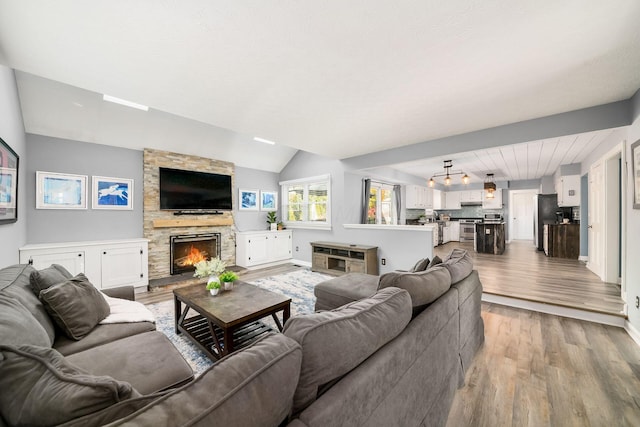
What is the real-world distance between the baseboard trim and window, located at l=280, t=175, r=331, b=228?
131 inches

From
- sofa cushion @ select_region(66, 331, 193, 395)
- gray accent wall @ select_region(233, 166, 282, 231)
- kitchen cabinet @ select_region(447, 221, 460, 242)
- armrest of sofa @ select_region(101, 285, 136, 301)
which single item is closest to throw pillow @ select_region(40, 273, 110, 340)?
sofa cushion @ select_region(66, 331, 193, 395)

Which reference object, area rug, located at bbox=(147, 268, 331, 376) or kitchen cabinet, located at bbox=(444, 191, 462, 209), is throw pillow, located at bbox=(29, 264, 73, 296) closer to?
area rug, located at bbox=(147, 268, 331, 376)

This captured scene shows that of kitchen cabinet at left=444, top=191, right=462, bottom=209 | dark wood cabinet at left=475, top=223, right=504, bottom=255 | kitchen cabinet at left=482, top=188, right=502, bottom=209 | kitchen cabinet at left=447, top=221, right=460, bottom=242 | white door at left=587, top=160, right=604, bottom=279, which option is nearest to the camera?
white door at left=587, top=160, right=604, bottom=279

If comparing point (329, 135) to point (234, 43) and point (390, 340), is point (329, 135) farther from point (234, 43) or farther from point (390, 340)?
point (390, 340)

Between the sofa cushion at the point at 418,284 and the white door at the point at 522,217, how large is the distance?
10835 mm

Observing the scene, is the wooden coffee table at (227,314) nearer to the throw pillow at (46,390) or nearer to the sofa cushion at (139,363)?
the sofa cushion at (139,363)

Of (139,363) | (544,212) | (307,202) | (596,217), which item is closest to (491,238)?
(544,212)

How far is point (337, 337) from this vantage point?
0.92 metres

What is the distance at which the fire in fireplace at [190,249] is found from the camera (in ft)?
16.3

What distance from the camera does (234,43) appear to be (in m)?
1.85

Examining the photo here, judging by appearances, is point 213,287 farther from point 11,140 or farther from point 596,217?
point 596,217

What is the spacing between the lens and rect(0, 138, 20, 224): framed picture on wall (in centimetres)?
221

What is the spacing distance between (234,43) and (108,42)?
94 cm

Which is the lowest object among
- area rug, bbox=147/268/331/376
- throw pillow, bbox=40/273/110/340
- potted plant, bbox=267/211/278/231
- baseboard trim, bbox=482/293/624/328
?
area rug, bbox=147/268/331/376
